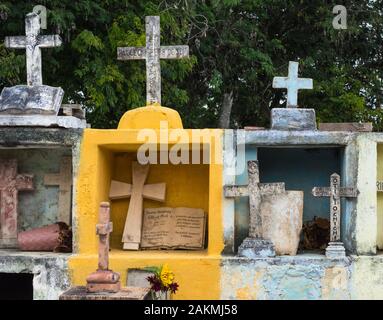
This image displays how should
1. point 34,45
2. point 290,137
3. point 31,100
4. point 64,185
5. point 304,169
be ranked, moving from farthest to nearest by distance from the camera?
point 304,169
point 64,185
point 34,45
point 31,100
point 290,137

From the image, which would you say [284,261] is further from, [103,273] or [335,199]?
[103,273]

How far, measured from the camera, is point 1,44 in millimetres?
Answer: 11188

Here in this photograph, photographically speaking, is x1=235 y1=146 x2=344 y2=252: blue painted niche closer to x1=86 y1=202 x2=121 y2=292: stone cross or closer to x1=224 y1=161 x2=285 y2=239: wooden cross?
x1=224 y1=161 x2=285 y2=239: wooden cross

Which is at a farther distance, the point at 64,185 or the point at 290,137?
the point at 64,185

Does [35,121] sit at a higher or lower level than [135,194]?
higher

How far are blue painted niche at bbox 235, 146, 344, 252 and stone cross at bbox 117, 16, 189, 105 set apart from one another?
5.11 feet

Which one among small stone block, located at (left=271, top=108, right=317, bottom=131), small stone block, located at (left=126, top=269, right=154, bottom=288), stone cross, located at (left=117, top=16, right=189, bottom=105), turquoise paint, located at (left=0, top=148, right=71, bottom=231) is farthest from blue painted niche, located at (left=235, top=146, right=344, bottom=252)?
turquoise paint, located at (left=0, top=148, right=71, bottom=231)

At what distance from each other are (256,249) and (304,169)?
5.79 ft

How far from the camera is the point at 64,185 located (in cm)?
941

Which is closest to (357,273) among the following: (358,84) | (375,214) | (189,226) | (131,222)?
(375,214)

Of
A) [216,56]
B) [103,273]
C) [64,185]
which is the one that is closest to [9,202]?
[64,185]

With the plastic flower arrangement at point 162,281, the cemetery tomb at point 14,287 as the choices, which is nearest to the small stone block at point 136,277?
the plastic flower arrangement at point 162,281

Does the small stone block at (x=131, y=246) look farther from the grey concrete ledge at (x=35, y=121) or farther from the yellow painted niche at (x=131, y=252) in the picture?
the grey concrete ledge at (x=35, y=121)

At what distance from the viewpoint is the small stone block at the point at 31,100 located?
27.7 ft
